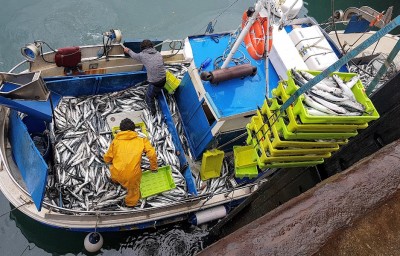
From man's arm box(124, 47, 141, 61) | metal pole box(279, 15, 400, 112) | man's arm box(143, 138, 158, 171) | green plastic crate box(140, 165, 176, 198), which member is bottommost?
metal pole box(279, 15, 400, 112)

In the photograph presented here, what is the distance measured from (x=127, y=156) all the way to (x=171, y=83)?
246 cm

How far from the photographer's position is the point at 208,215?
25.9 feet

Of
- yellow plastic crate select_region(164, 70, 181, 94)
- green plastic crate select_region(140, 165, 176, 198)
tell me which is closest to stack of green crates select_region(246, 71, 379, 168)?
green plastic crate select_region(140, 165, 176, 198)

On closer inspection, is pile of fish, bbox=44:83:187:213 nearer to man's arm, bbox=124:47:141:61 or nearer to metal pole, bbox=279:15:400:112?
man's arm, bbox=124:47:141:61

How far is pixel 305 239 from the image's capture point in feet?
5.90

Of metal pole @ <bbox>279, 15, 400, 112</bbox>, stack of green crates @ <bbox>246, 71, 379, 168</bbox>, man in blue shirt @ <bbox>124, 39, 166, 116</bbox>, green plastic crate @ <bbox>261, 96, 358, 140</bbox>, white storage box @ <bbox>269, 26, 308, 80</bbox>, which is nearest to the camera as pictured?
metal pole @ <bbox>279, 15, 400, 112</bbox>

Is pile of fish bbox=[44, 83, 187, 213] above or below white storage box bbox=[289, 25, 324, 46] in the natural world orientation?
below

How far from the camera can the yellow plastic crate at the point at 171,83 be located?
845 centimetres

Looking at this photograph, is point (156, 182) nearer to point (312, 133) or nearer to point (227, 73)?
point (227, 73)

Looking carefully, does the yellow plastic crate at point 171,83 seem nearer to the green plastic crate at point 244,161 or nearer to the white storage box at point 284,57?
the green plastic crate at point 244,161

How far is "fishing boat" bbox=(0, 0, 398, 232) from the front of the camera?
6875 millimetres

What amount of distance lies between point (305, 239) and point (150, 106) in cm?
702

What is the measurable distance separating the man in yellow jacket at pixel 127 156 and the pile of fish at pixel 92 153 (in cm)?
61

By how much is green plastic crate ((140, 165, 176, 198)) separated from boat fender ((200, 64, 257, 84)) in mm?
2052
